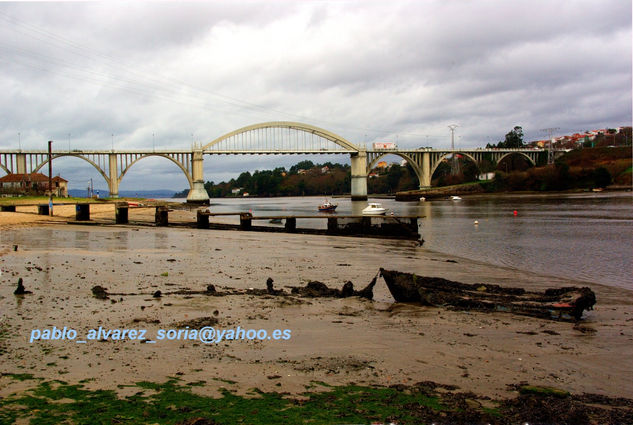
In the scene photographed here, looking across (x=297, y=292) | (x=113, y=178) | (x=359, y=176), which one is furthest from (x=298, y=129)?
(x=297, y=292)

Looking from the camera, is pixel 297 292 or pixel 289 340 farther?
pixel 297 292

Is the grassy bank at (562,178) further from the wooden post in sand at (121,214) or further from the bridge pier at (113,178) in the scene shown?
the wooden post in sand at (121,214)

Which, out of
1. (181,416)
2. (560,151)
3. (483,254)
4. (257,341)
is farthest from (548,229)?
(560,151)

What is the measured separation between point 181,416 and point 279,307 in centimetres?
451

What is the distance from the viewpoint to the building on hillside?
7881 centimetres

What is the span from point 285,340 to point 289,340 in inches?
2.3

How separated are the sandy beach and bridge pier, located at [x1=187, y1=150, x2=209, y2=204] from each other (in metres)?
91.6

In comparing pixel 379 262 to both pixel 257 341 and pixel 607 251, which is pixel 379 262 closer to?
pixel 257 341

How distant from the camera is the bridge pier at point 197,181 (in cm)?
10275

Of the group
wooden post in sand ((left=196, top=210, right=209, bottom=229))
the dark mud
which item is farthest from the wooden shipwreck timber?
wooden post in sand ((left=196, top=210, right=209, bottom=229))

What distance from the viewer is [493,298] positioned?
1034cm

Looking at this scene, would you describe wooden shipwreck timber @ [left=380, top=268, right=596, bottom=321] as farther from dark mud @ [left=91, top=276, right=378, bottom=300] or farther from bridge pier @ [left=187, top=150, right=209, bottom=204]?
bridge pier @ [left=187, top=150, right=209, bottom=204]

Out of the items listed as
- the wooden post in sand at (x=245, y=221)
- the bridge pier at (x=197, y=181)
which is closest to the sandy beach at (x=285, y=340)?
the wooden post in sand at (x=245, y=221)

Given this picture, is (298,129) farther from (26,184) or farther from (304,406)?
(304,406)
